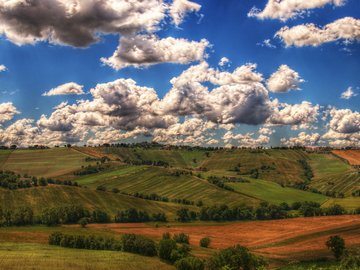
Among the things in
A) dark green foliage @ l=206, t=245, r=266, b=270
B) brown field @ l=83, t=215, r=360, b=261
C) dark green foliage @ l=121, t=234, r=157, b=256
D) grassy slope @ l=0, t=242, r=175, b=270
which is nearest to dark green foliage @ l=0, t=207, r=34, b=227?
brown field @ l=83, t=215, r=360, b=261

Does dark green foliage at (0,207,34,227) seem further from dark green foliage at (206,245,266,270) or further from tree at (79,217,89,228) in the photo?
dark green foliage at (206,245,266,270)

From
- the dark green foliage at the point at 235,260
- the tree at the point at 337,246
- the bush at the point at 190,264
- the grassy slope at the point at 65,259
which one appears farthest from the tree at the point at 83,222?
the tree at the point at 337,246

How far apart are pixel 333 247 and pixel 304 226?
5632 cm

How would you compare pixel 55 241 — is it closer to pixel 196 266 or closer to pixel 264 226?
pixel 196 266

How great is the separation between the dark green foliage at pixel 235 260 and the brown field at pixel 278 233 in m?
17.1

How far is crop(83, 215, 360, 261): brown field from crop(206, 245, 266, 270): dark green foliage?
1706 cm

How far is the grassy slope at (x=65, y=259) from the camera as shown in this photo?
3765 inches

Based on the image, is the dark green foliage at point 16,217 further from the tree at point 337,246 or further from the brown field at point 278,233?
the tree at point 337,246

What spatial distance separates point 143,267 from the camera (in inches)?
4240

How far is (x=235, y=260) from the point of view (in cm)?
10538

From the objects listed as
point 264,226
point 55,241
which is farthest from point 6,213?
point 264,226

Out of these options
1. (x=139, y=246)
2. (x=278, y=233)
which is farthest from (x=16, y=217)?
(x=278, y=233)

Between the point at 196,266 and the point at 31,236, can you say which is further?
the point at 31,236

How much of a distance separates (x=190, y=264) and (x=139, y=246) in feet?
87.8
